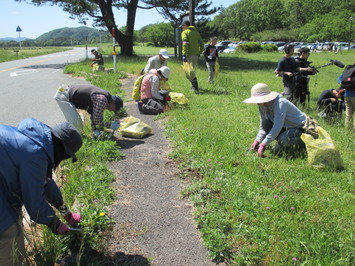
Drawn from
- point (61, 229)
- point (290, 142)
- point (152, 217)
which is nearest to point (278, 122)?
point (290, 142)

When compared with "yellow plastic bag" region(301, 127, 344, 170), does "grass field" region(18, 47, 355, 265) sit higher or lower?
lower

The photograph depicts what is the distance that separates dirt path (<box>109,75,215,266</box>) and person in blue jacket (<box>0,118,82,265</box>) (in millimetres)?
737

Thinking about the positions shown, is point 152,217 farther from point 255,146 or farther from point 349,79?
point 349,79

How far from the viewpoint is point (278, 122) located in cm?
422

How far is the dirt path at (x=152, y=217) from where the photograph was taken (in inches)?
102

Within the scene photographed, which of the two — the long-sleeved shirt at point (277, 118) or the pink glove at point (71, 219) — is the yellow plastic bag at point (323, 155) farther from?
the pink glove at point (71, 219)

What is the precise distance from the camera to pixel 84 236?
255 cm

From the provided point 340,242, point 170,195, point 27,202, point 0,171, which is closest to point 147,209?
point 170,195

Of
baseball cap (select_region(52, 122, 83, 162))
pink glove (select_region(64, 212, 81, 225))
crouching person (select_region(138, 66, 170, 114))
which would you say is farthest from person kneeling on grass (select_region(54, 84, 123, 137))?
baseball cap (select_region(52, 122, 83, 162))

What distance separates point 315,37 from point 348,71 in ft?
194

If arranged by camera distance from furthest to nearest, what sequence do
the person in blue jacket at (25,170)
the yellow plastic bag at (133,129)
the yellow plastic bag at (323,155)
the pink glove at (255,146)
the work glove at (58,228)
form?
1. the yellow plastic bag at (133,129)
2. the pink glove at (255,146)
3. the yellow plastic bag at (323,155)
4. the work glove at (58,228)
5. the person in blue jacket at (25,170)

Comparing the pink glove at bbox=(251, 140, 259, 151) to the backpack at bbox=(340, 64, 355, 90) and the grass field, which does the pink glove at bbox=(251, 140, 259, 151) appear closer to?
the grass field

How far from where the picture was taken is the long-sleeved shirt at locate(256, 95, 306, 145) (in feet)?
13.9

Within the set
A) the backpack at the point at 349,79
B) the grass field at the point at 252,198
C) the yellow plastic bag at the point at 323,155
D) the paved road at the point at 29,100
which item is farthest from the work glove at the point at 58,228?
the backpack at the point at 349,79
